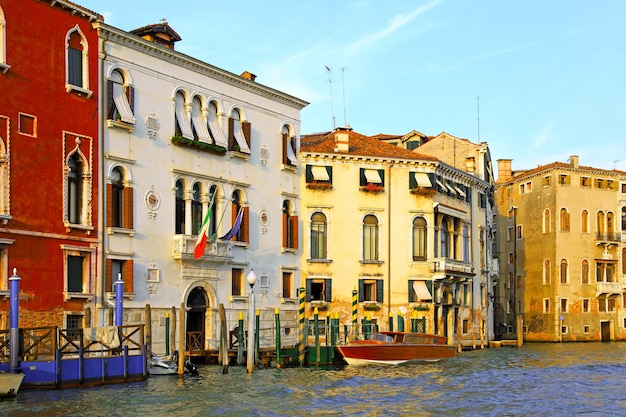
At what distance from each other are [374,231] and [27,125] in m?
15.4

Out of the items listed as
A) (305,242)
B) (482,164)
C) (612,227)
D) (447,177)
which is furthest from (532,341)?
(305,242)

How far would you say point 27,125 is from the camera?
23.0 metres

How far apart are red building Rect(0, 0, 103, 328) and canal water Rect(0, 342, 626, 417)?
368cm

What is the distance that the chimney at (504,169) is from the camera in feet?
181

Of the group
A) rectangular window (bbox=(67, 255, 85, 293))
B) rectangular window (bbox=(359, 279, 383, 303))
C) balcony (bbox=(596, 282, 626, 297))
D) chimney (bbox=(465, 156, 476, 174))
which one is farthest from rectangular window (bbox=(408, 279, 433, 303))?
balcony (bbox=(596, 282, 626, 297))

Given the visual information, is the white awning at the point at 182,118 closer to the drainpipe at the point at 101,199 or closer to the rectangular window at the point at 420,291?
the drainpipe at the point at 101,199

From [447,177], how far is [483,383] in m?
14.6

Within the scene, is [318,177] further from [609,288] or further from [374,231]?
[609,288]

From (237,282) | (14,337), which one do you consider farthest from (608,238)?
(14,337)

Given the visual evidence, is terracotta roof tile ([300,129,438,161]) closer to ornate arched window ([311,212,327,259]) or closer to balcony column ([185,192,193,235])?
ornate arched window ([311,212,327,259])

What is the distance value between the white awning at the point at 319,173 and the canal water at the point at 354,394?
319 inches

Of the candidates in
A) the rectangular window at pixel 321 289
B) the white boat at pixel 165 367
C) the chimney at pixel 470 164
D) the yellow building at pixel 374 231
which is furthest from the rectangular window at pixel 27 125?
the chimney at pixel 470 164

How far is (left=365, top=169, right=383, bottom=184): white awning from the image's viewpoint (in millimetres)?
34469

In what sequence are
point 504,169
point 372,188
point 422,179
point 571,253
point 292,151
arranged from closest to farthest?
point 292,151, point 372,188, point 422,179, point 571,253, point 504,169
